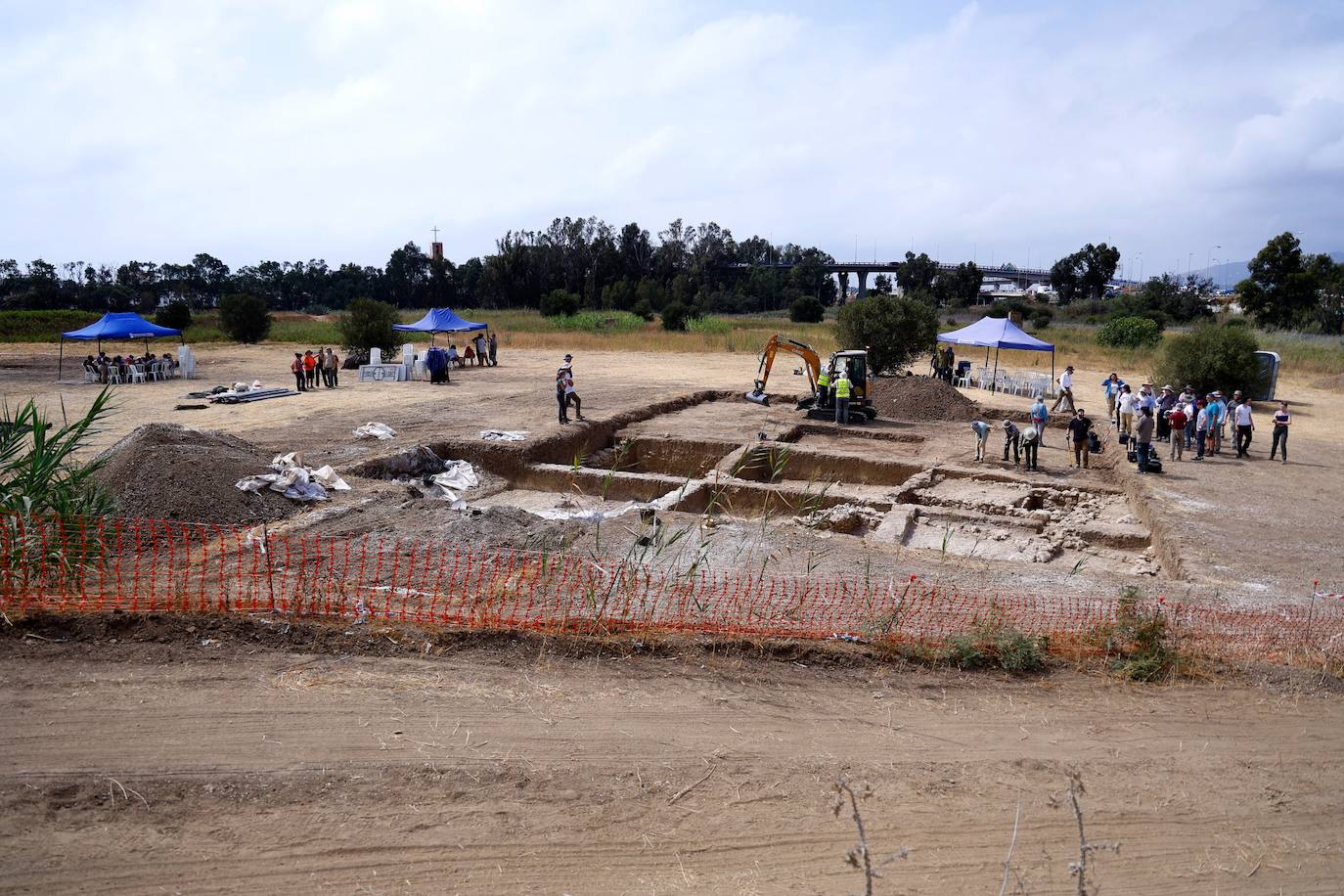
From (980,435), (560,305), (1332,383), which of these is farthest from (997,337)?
(560,305)

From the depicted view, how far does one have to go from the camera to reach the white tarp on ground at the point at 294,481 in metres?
11.3

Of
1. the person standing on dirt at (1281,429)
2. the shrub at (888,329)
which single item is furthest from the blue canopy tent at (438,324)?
the person standing on dirt at (1281,429)

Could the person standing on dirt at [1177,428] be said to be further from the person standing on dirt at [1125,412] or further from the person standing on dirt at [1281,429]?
the person standing on dirt at [1281,429]

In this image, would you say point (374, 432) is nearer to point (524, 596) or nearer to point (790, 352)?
point (524, 596)

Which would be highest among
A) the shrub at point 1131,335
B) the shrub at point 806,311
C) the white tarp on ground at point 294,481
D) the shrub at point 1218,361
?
the shrub at point 806,311

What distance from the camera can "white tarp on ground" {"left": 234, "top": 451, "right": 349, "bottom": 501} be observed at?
37.1 ft

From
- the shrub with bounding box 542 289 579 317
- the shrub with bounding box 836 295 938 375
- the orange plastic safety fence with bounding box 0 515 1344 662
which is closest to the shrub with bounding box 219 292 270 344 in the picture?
the shrub with bounding box 542 289 579 317

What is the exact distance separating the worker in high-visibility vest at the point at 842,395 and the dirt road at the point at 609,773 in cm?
1346

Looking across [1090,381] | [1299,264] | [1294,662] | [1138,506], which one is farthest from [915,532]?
[1299,264]

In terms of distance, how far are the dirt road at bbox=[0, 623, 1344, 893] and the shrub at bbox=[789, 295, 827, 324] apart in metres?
58.4

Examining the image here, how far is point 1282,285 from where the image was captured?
148 ft

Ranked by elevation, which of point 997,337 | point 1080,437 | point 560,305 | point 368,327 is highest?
point 560,305

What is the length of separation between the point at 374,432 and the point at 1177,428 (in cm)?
1491

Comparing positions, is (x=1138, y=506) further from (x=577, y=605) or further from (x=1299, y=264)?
(x=1299, y=264)
